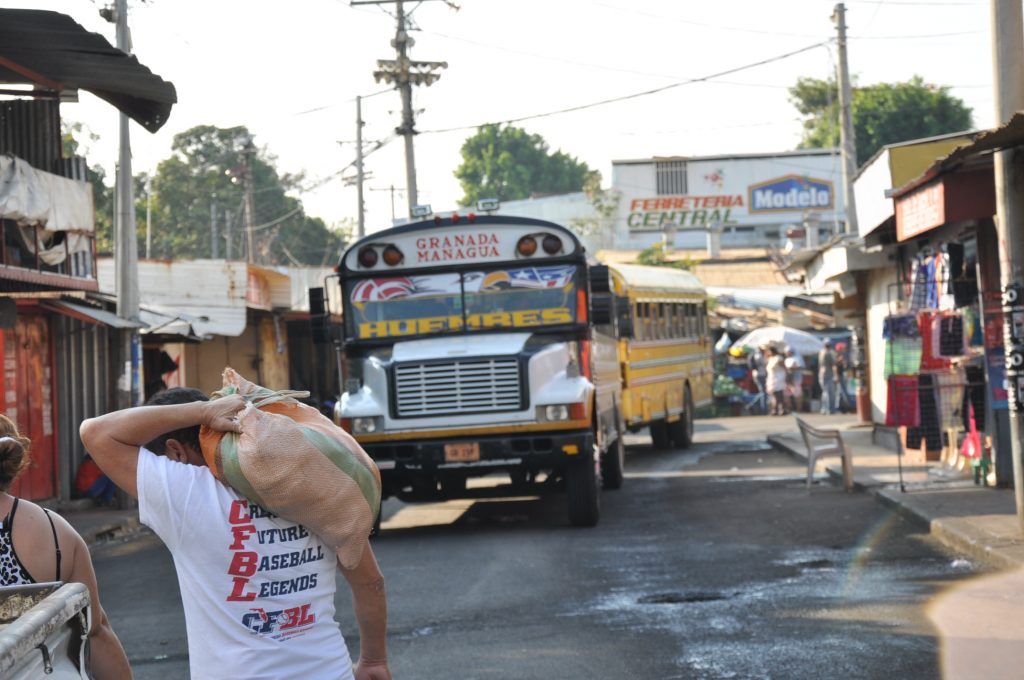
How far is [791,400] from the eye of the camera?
122 ft

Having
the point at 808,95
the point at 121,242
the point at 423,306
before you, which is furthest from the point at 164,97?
the point at 808,95

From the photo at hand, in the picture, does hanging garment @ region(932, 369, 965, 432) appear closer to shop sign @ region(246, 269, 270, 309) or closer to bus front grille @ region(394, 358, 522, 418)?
bus front grille @ region(394, 358, 522, 418)

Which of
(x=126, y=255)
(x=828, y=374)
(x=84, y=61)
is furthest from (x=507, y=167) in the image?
(x=84, y=61)

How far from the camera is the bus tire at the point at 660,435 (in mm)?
24781

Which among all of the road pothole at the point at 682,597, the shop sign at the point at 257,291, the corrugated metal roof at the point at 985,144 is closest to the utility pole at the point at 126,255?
the corrugated metal roof at the point at 985,144

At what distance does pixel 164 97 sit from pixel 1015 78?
6434 mm

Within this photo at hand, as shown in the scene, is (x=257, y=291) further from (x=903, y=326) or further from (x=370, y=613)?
(x=370, y=613)

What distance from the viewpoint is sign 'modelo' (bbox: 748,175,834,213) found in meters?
67.1

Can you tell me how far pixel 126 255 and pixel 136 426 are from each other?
1576cm

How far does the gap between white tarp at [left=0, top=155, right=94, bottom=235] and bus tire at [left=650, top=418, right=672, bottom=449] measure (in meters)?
10.9

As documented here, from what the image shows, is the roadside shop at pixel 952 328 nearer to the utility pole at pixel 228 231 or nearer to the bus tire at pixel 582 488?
the bus tire at pixel 582 488

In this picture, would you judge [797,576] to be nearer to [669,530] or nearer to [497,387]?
[669,530]

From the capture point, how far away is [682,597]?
31.6 ft

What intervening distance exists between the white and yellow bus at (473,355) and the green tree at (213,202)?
41.0 meters
